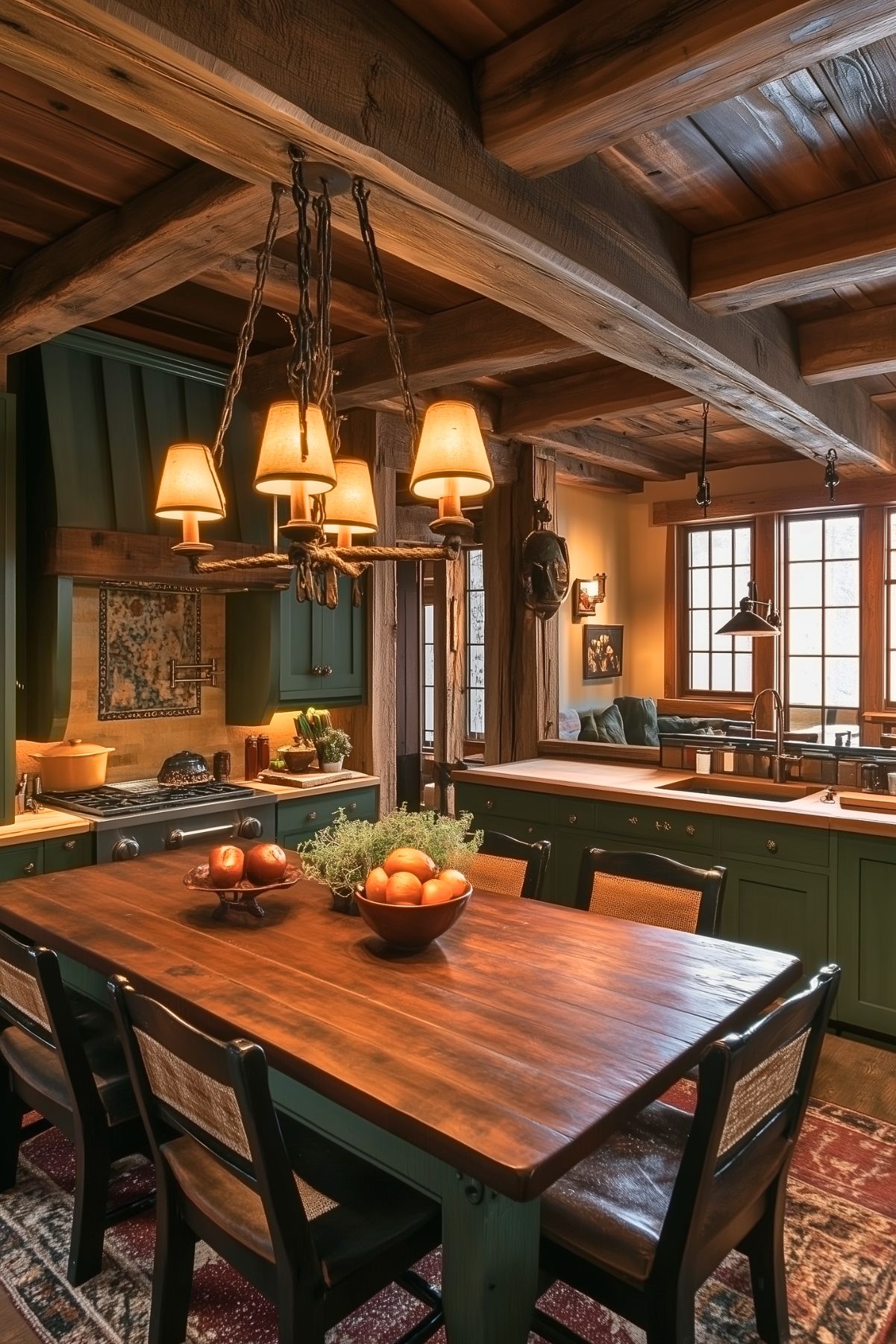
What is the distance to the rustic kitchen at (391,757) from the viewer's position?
141 centimetres

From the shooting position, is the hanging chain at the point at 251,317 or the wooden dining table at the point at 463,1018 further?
the hanging chain at the point at 251,317

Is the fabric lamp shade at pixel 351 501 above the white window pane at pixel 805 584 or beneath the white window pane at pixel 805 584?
beneath

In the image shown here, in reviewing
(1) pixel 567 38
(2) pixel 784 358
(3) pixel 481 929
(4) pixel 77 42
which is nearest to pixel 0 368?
(4) pixel 77 42

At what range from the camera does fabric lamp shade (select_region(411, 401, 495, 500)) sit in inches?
76.7

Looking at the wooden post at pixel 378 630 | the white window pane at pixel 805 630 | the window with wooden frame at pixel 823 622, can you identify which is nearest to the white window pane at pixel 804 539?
the window with wooden frame at pixel 823 622

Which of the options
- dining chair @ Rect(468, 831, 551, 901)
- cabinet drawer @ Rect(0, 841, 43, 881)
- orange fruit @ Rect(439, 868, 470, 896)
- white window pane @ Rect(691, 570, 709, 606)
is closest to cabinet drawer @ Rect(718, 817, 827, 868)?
dining chair @ Rect(468, 831, 551, 901)

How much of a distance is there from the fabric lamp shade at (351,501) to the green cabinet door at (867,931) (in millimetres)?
2197

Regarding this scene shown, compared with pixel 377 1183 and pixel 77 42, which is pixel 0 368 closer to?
pixel 77 42

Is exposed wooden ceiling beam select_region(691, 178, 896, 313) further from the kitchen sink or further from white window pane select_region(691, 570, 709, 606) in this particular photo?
white window pane select_region(691, 570, 709, 606)

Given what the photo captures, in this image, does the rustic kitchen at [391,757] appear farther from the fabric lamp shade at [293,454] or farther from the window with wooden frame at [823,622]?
the window with wooden frame at [823,622]

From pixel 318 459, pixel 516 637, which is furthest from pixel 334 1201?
pixel 516 637

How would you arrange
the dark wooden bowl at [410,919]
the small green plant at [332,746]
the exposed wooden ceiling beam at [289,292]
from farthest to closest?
1. the small green plant at [332,746]
2. the exposed wooden ceiling beam at [289,292]
3. the dark wooden bowl at [410,919]

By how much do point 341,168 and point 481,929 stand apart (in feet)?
5.64

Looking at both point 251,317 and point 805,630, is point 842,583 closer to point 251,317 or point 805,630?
point 805,630
